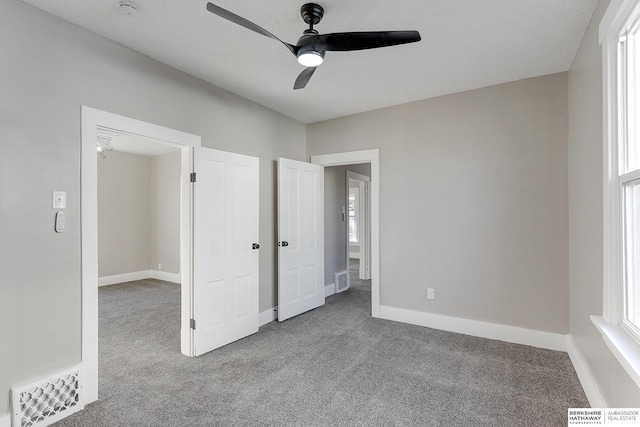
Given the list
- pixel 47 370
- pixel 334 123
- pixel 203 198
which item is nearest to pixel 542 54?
pixel 334 123

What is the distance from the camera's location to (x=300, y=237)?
425 cm

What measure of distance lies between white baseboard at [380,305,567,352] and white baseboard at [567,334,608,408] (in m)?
0.16

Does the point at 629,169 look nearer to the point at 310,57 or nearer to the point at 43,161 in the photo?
the point at 310,57

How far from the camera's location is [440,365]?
276 cm

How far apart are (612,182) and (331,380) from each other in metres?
2.29

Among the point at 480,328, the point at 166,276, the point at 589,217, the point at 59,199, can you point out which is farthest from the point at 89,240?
the point at 166,276

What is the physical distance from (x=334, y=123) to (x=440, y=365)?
3.26 meters

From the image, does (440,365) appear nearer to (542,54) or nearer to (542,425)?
(542,425)

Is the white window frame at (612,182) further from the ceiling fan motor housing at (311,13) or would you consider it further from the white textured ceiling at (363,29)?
the ceiling fan motor housing at (311,13)

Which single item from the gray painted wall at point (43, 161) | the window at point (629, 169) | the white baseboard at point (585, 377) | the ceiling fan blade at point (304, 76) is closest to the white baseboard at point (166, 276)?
the gray painted wall at point (43, 161)

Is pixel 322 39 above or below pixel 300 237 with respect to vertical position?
above

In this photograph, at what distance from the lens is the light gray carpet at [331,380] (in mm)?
2066

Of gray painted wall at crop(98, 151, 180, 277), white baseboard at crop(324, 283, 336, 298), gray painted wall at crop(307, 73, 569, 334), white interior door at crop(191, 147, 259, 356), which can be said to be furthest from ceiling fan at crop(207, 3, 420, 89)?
gray painted wall at crop(98, 151, 180, 277)

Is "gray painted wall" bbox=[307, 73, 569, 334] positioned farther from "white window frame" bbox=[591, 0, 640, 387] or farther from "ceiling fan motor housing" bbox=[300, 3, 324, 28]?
"ceiling fan motor housing" bbox=[300, 3, 324, 28]
